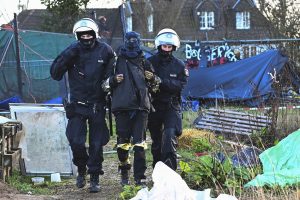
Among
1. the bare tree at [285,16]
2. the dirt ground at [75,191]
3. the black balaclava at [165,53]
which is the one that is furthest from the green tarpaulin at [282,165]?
the bare tree at [285,16]

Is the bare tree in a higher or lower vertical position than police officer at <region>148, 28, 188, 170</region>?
higher

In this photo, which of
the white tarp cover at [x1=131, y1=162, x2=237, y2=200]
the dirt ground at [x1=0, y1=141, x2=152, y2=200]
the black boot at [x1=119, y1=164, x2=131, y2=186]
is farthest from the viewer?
the black boot at [x1=119, y1=164, x2=131, y2=186]

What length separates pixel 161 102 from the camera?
7.32m

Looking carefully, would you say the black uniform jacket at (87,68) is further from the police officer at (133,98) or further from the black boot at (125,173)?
the black boot at (125,173)

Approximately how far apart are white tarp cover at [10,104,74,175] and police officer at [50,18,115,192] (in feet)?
3.05

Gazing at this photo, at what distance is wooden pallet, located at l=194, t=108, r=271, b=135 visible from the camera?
36.0 feet

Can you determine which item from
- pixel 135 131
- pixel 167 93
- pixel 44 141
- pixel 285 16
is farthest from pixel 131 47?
pixel 285 16

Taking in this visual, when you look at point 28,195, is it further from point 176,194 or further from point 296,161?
point 296,161

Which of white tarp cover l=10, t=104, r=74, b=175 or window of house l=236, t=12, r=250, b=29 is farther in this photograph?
window of house l=236, t=12, r=250, b=29

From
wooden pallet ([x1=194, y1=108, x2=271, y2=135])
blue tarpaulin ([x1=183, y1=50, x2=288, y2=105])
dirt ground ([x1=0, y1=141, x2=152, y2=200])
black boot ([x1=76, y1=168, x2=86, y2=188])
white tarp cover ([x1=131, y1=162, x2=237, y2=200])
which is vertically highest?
blue tarpaulin ([x1=183, y1=50, x2=288, y2=105])

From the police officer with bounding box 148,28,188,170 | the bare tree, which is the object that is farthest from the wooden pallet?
the bare tree

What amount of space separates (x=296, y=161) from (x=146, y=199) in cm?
240

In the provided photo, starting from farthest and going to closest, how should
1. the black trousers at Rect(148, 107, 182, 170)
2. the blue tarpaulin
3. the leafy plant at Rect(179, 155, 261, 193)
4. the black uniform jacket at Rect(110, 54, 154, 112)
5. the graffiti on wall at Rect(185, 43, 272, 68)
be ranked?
the graffiti on wall at Rect(185, 43, 272, 68) < the blue tarpaulin < the black trousers at Rect(148, 107, 182, 170) < the black uniform jacket at Rect(110, 54, 154, 112) < the leafy plant at Rect(179, 155, 261, 193)

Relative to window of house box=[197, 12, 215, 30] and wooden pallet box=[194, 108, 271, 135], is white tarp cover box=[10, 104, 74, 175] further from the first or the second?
window of house box=[197, 12, 215, 30]
